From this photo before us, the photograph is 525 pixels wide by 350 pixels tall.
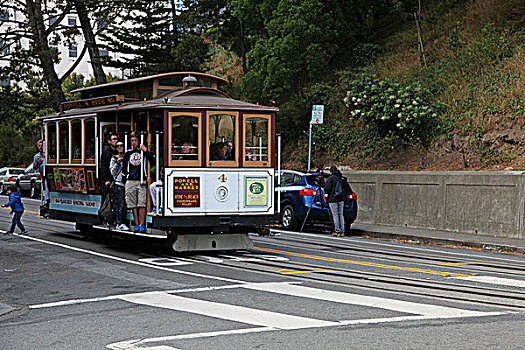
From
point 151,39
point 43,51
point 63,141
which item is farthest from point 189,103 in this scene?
point 151,39

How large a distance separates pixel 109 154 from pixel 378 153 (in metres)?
12.7

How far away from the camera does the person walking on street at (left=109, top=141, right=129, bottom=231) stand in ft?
45.9

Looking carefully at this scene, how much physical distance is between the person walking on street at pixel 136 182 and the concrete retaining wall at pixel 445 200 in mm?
8986

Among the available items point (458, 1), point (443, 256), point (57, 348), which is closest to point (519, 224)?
point (443, 256)

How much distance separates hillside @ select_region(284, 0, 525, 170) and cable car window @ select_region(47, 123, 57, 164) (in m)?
10.8

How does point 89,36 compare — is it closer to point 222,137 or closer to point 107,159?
point 107,159

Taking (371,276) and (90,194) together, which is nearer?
(371,276)

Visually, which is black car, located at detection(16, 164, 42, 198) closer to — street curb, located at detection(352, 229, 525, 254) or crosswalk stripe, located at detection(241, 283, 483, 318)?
street curb, located at detection(352, 229, 525, 254)

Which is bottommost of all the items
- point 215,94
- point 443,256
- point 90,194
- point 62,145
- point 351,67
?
point 443,256

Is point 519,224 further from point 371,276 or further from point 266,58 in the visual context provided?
point 266,58

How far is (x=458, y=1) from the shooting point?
3136 cm

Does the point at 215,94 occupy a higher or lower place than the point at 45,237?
higher

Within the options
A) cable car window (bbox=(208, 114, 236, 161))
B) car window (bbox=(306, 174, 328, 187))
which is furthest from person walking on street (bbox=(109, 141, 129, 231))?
car window (bbox=(306, 174, 328, 187))

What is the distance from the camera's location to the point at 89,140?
15227 millimetres
